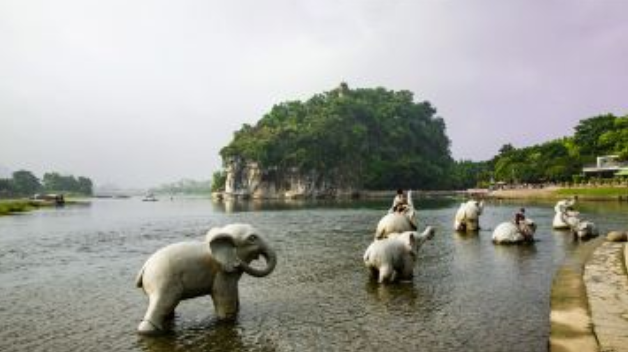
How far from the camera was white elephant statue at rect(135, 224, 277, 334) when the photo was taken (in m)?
11.4

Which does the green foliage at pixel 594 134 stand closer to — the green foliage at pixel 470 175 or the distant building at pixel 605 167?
the distant building at pixel 605 167

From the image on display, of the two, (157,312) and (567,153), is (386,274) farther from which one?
(567,153)

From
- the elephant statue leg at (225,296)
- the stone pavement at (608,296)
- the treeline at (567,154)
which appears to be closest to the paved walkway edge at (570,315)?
the stone pavement at (608,296)

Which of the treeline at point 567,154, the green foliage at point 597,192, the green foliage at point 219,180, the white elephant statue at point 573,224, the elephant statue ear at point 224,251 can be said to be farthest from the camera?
the green foliage at point 219,180

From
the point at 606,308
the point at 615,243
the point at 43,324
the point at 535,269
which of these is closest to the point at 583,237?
the point at 615,243

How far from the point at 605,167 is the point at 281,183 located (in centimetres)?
8071

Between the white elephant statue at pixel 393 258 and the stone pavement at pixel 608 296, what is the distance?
454 cm

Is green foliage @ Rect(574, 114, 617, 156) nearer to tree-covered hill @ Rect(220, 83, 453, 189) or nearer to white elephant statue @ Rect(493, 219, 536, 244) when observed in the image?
tree-covered hill @ Rect(220, 83, 453, 189)

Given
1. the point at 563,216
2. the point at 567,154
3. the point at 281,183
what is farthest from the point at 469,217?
the point at 281,183

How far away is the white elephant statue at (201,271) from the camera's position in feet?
37.5

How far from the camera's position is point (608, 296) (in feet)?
41.4

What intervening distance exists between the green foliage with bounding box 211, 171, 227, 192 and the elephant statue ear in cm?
16373

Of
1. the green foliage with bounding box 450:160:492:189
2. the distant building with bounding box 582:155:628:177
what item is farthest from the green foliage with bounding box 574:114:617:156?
the green foliage with bounding box 450:160:492:189

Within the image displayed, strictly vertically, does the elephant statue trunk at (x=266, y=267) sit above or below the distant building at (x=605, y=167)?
below
